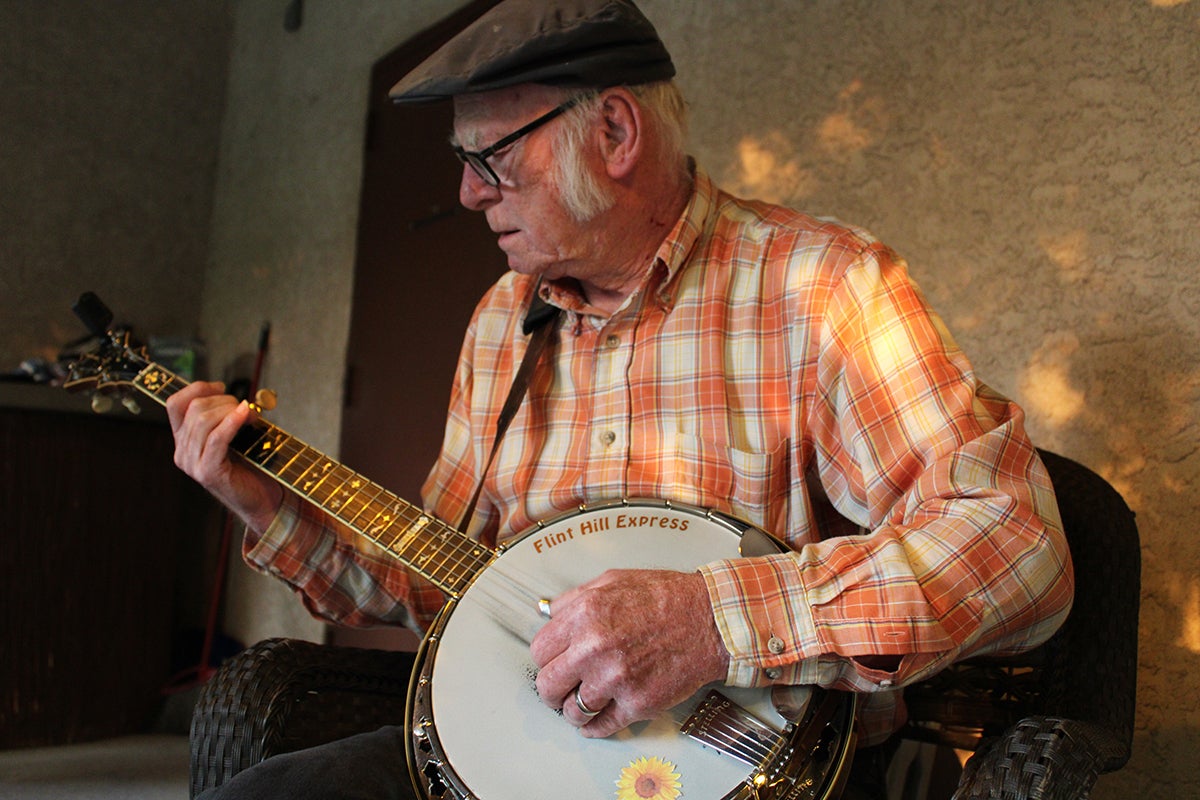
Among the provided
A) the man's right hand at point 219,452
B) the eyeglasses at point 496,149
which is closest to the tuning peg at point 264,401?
the man's right hand at point 219,452

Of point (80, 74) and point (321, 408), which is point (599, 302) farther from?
point (80, 74)

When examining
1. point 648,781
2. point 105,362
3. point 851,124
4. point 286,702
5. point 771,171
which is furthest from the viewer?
point 771,171

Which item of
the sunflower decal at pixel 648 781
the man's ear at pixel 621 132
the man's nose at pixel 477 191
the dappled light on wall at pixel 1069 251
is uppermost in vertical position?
the man's ear at pixel 621 132

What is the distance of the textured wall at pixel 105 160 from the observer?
438 cm

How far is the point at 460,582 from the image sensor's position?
1353mm

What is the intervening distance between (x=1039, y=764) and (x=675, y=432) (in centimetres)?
71

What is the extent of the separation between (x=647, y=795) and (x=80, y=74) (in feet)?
15.3

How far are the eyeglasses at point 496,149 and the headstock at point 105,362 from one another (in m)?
0.67

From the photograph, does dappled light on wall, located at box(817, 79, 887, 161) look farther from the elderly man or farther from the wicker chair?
the wicker chair

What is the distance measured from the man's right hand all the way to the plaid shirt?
0.05 meters

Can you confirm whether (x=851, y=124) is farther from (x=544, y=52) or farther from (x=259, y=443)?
(x=259, y=443)

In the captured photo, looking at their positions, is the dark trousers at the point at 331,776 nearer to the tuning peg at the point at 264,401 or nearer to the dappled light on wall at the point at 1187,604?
the tuning peg at the point at 264,401

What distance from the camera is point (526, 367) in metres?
1.62

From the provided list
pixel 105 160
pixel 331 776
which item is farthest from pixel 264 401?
pixel 105 160
